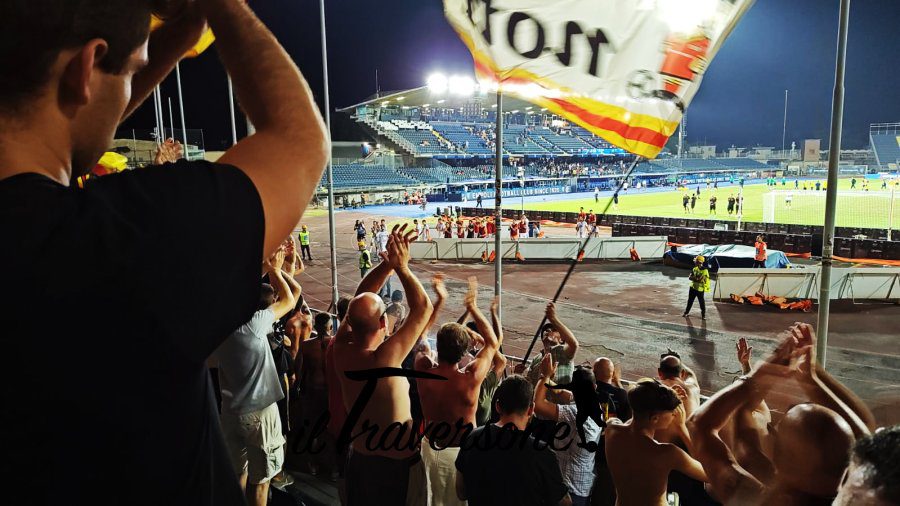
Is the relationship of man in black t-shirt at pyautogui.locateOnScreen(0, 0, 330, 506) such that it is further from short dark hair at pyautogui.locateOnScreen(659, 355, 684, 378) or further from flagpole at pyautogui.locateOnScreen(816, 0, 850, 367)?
flagpole at pyautogui.locateOnScreen(816, 0, 850, 367)

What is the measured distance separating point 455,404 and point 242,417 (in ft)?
6.37

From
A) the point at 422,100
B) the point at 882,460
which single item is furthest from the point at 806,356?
the point at 422,100

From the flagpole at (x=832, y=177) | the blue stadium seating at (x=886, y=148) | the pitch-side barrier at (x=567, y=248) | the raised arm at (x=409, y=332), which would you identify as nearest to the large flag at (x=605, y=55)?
the flagpole at (x=832, y=177)

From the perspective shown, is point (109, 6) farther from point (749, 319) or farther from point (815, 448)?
point (749, 319)

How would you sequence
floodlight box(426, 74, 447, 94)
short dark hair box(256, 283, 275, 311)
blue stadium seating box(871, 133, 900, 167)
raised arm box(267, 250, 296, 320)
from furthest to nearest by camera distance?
blue stadium seating box(871, 133, 900, 167) < floodlight box(426, 74, 447, 94) < raised arm box(267, 250, 296, 320) < short dark hair box(256, 283, 275, 311)

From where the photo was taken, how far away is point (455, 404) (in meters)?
3.99

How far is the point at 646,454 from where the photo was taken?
341cm

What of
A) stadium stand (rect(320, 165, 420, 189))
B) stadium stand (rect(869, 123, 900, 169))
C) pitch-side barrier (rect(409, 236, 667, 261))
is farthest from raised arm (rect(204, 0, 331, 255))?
stadium stand (rect(869, 123, 900, 169))

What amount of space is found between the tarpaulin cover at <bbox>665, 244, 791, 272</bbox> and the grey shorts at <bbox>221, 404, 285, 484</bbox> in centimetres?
2261

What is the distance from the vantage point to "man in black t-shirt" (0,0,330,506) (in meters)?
0.88

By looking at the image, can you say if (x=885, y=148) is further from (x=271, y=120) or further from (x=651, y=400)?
(x=271, y=120)

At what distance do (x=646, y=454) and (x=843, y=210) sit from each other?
176ft

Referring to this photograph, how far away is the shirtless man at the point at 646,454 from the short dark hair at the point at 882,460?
1890mm

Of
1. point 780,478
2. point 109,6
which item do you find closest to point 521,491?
point 780,478
